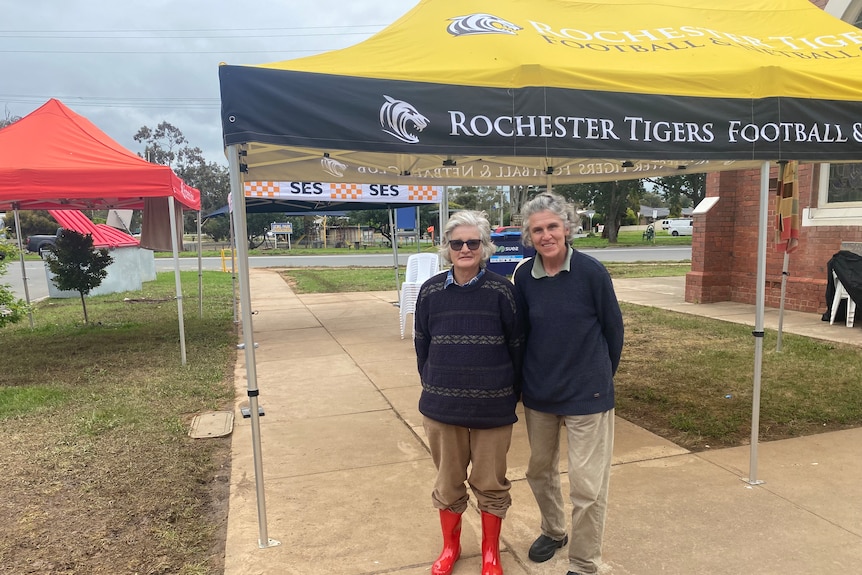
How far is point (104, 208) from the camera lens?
384 inches

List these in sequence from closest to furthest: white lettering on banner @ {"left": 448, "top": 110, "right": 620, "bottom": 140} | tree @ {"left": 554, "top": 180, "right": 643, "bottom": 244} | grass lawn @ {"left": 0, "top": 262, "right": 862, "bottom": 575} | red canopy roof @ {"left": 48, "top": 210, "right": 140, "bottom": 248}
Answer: white lettering on banner @ {"left": 448, "top": 110, "right": 620, "bottom": 140}, grass lawn @ {"left": 0, "top": 262, "right": 862, "bottom": 575}, red canopy roof @ {"left": 48, "top": 210, "right": 140, "bottom": 248}, tree @ {"left": 554, "top": 180, "right": 643, "bottom": 244}

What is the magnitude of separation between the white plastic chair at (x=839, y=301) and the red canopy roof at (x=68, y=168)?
8.76 metres

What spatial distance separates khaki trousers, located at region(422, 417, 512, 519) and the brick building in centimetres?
760

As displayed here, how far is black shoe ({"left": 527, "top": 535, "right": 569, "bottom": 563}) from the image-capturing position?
2797 millimetres

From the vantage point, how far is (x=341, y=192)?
1009 centimetres

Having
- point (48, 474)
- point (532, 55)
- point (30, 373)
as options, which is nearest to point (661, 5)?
point (532, 55)

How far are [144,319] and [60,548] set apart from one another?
806 cm

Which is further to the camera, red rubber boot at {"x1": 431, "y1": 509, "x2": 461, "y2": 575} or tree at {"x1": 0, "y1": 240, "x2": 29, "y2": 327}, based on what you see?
tree at {"x1": 0, "y1": 240, "x2": 29, "y2": 327}

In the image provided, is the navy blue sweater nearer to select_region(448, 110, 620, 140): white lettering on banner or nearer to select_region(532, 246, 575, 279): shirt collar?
select_region(532, 246, 575, 279): shirt collar

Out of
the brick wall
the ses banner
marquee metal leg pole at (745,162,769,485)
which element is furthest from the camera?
the ses banner

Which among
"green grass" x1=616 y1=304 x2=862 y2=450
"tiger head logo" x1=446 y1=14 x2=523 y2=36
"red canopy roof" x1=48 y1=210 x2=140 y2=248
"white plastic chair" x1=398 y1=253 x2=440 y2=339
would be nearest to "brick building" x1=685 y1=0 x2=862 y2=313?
"green grass" x1=616 y1=304 x2=862 y2=450

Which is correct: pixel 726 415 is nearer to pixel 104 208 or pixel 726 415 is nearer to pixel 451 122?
pixel 451 122

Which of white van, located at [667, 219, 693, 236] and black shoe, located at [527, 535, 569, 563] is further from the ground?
white van, located at [667, 219, 693, 236]

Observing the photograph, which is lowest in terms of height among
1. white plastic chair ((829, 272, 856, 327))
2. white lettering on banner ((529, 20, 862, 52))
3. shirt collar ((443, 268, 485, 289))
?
white plastic chair ((829, 272, 856, 327))
